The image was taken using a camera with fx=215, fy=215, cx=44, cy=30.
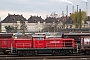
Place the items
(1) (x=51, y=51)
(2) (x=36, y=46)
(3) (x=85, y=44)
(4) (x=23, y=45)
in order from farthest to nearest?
(3) (x=85, y=44) → (4) (x=23, y=45) → (2) (x=36, y=46) → (1) (x=51, y=51)

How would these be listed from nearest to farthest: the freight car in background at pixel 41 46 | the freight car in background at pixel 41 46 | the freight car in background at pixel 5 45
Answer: the freight car in background at pixel 41 46 < the freight car in background at pixel 41 46 < the freight car in background at pixel 5 45

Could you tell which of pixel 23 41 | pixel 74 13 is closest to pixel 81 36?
pixel 23 41

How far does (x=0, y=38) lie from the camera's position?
29984 millimetres

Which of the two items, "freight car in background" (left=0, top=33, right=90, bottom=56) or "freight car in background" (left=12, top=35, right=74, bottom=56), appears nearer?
"freight car in background" (left=12, top=35, right=74, bottom=56)

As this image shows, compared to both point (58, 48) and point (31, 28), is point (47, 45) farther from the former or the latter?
point (31, 28)

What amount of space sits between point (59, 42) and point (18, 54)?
5.63 m

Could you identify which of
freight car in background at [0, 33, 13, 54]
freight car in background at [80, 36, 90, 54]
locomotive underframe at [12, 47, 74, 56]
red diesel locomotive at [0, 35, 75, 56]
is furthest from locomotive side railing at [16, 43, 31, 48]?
freight car in background at [80, 36, 90, 54]

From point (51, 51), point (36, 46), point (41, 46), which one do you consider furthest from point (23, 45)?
point (51, 51)

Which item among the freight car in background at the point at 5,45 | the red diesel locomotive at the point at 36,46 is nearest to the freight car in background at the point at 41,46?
the red diesel locomotive at the point at 36,46

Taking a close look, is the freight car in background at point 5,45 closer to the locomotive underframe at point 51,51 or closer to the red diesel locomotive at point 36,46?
the red diesel locomotive at point 36,46

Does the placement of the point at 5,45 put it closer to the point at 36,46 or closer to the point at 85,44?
the point at 36,46

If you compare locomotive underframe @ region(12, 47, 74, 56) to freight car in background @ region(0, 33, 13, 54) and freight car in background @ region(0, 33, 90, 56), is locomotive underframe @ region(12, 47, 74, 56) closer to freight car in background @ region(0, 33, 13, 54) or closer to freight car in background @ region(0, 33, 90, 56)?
freight car in background @ region(0, 33, 90, 56)

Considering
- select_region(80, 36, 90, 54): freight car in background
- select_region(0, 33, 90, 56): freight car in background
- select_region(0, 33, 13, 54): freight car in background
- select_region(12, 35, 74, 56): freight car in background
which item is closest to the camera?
select_region(12, 35, 74, 56): freight car in background

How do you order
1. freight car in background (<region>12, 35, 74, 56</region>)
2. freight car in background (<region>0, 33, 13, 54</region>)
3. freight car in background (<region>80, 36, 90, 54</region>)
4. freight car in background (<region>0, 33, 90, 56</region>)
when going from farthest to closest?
freight car in background (<region>80, 36, 90, 54</region>), freight car in background (<region>0, 33, 13, 54</region>), freight car in background (<region>0, 33, 90, 56</region>), freight car in background (<region>12, 35, 74, 56</region>)
